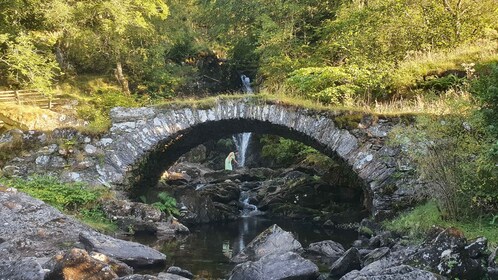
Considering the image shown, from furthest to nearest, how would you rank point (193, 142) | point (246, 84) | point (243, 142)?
1. point (246, 84)
2. point (243, 142)
3. point (193, 142)

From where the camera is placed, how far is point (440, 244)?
573 centimetres

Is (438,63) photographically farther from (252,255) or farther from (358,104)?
(252,255)

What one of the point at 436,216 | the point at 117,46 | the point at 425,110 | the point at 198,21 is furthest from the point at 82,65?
the point at 436,216

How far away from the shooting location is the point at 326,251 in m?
8.80

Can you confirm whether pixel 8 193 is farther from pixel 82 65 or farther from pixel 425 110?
pixel 82 65

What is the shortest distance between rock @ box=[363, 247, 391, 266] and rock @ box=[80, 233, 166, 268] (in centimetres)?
331

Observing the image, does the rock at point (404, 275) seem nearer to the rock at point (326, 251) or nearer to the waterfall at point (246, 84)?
the rock at point (326, 251)

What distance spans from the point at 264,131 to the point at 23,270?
8.37 m

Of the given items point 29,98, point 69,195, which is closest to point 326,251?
point 69,195

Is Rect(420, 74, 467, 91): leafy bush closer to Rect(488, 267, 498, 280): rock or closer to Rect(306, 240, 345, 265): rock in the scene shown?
Rect(306, 240, 345, 265): rock

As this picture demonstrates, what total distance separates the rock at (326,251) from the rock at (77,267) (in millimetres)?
3953

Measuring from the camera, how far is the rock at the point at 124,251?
24.5ft

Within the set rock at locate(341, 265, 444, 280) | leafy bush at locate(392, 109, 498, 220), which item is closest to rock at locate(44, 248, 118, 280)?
rock at locate(341, 265, 444, 280)

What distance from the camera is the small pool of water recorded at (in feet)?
26.2
